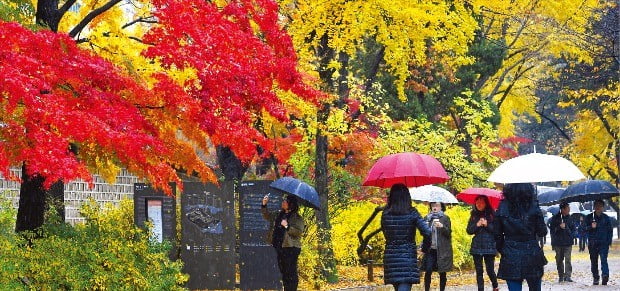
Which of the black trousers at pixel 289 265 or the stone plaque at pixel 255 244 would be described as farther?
the stone plaque at pixel 255 244

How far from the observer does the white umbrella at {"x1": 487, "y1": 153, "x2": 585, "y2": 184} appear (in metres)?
11.2

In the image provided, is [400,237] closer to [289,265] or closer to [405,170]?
[405,170]

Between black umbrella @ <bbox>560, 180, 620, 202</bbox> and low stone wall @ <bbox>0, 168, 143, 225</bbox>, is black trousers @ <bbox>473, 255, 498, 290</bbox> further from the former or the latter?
low stone wall @ <bbox>0, 168, 143, 225</bbox>

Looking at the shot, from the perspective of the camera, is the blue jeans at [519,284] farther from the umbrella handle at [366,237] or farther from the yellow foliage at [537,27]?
the yellow foliage at [537,27]

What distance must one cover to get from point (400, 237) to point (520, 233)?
129cm

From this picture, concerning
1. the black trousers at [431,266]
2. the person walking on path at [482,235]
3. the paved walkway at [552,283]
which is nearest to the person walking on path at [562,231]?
the paved walkway at [552,283]

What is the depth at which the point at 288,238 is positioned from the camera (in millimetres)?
13398

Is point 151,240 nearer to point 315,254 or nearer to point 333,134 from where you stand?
point 315,254

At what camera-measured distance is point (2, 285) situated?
10.3m

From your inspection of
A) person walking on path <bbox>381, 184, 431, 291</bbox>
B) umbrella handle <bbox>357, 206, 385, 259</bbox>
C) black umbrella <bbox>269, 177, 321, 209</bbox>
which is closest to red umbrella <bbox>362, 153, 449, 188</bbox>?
person walking on path <bbox>381, 184, 431, 291</bbox>

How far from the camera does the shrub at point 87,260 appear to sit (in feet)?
36.6

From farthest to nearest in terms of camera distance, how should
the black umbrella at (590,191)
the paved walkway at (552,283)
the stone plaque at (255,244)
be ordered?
the black umbrella at (590,191), the paved walkway at (552,283), the stone plaque at (255,244)

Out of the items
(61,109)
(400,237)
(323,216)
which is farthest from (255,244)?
(61,109)

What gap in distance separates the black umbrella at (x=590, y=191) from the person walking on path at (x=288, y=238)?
7.54 metres
